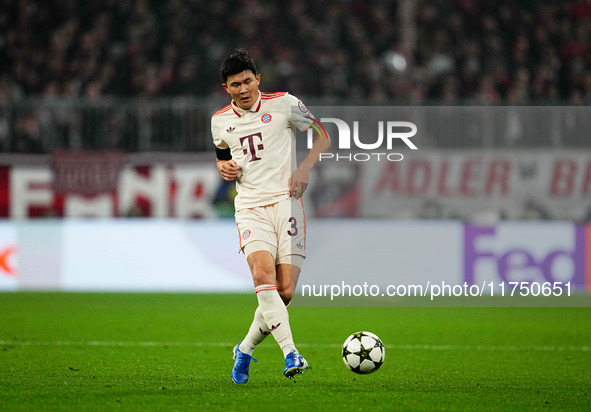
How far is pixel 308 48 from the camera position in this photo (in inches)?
707

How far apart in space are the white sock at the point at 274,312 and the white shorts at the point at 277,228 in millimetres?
257

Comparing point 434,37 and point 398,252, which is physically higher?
point 434,37

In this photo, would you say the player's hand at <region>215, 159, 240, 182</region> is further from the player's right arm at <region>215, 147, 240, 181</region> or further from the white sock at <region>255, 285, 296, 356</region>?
the white sock at <region>255, 285, 296, 356</region>

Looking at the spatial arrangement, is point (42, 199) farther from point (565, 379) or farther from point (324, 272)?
point (565, 379)

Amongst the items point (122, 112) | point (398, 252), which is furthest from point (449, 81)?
point (122, 112)

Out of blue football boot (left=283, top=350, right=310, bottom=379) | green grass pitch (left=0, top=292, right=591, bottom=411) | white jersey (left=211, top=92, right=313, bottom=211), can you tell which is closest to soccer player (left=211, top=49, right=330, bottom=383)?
white jersey (left=211, top=92, right=313, bottom=211)

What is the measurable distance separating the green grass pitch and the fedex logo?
115 cm

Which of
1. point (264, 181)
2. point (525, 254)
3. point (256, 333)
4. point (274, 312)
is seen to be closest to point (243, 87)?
point (264, 181)

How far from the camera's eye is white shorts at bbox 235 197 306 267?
624cm

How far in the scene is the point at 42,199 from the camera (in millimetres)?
15469

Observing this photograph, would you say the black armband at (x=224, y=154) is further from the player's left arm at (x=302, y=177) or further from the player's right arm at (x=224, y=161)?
the player's left arm at (x=302, y=177)

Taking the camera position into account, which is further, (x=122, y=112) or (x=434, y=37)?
Answer: (x=434, y=37)

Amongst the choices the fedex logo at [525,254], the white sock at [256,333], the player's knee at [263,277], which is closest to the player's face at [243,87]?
the player's knee at [263,277]

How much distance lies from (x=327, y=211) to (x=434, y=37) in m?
5.04
